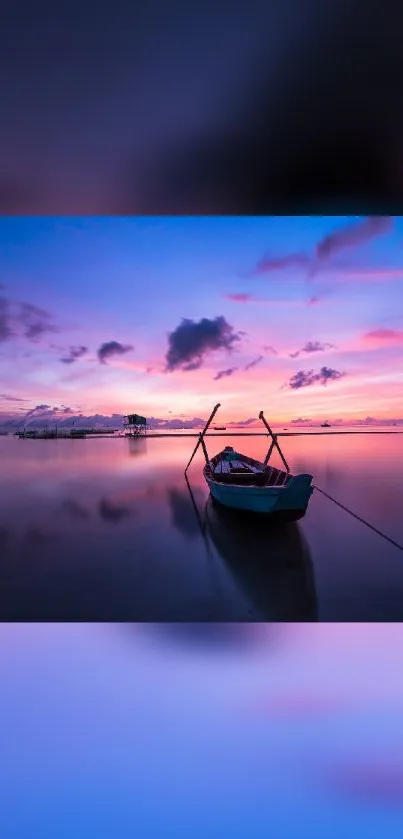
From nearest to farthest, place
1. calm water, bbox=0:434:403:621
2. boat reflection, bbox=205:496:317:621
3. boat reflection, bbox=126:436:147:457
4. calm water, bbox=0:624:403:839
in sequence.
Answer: calm water, bbox=0:624:403:839
calm water, bbox=0:434:403:621
boat reflection, bbox=205:496:317:621
boat reflection, bbox=126:436:147:457

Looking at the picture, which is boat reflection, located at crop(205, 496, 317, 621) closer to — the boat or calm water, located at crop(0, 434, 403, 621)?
calm water, located at crop(0, 434, 403, 621)

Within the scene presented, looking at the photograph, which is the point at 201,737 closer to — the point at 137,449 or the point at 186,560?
the point at 186,560

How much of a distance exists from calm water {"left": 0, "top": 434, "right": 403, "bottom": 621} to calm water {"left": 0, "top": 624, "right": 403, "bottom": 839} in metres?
1.61

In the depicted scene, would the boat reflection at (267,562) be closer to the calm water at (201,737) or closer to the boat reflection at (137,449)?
the calm water at (201,737)

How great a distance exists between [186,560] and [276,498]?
1369 millimetres

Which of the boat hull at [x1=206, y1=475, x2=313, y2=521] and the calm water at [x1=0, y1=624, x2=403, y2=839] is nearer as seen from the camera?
the calm water at [x1=0, y1=624, x2=403, y2=839]

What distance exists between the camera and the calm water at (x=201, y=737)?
3.64 feet

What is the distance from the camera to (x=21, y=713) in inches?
61.4

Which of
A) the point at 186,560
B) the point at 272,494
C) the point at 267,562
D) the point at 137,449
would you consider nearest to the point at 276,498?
the point at 272,494

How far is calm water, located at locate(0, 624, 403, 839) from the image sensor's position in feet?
3.64

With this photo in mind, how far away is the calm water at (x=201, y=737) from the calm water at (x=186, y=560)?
5.27 feet

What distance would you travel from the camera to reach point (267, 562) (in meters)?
5.36

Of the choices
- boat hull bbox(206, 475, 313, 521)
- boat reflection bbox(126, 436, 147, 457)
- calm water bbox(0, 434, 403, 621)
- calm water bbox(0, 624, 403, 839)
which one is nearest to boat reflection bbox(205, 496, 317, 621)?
calm water bbox(0, 434, 403, 621)

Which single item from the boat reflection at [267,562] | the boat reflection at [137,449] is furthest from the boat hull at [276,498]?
the boat reflection at [137,449]
